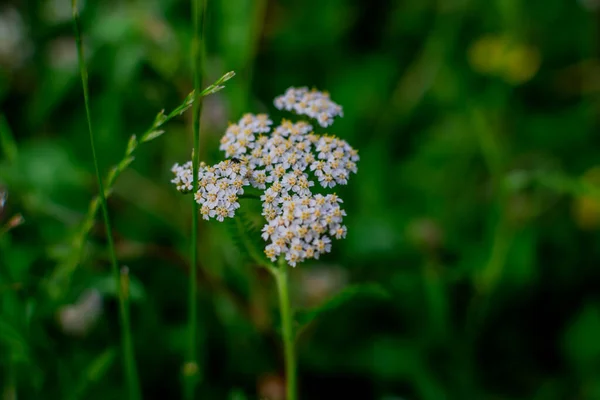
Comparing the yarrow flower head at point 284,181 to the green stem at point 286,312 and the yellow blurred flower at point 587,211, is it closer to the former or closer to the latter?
the green stem at point 286,312

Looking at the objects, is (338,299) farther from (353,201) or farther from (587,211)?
(587,211)

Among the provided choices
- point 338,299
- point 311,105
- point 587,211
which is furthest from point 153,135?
point 587,211

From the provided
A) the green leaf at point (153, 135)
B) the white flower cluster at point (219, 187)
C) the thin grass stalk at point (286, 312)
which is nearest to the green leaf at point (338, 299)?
the thin grass stalk at point (286, 312)

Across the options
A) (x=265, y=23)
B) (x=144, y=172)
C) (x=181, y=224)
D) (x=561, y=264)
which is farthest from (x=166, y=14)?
(x=561, y=264)

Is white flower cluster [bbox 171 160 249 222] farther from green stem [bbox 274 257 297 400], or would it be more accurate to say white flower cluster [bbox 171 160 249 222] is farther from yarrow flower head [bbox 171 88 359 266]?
green stem [bbox 274 257 297 400]

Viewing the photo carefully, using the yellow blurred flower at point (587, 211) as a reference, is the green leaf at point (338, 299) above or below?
below

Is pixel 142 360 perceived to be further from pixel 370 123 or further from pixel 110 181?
pixel 370 123
